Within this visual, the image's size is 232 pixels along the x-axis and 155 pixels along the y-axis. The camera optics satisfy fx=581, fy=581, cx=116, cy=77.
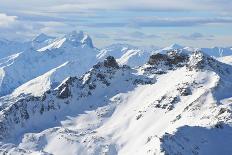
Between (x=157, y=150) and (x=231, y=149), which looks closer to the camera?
(x=157, y=150)

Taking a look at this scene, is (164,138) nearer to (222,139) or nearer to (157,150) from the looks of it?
(157,150)

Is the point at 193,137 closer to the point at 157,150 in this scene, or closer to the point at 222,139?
the point at 222,139

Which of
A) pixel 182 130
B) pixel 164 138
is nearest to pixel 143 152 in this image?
pixel 164 138

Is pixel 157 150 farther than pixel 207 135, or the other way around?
pixel 207 135

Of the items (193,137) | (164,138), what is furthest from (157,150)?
(193,137)

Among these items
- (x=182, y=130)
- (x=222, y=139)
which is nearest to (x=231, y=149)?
(x=222, y=139)

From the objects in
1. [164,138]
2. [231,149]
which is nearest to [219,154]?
[231,149]

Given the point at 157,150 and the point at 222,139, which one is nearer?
the point at 157,150
